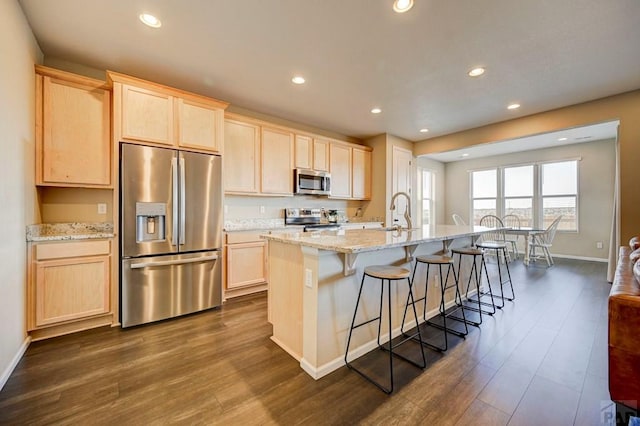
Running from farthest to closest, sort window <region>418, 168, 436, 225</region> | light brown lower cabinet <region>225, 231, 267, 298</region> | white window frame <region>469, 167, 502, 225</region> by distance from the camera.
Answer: window <region>418, 168, 436, 225</region>
white window frame <region>469, 167, 502, 225</region>
light brown lower cabinet <region>225, 231, 267, 298</region>

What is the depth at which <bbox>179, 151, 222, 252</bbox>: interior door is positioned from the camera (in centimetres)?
298

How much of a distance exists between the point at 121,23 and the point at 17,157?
1.37 m

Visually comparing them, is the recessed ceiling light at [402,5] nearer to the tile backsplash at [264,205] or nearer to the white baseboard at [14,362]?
the tile backsplash at [264,205]

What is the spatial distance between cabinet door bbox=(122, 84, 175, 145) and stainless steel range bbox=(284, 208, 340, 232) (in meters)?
2.20

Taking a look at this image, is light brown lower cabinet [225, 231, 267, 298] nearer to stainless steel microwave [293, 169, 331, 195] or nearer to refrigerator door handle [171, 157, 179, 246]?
refrigerator door handle [171, 157, 179, 246]

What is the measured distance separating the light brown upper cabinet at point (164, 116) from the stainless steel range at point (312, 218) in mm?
1743

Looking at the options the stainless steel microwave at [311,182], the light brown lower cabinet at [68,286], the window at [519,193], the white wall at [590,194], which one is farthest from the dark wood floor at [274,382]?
the window at [519,193]

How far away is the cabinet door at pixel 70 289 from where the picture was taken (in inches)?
92.9

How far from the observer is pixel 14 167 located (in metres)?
2.04

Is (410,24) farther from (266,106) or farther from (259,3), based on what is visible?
(266,106)

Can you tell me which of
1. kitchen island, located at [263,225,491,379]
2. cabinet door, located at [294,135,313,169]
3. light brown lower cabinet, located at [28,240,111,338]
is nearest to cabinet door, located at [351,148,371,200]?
cabinet door, located at [294,135,313,169]

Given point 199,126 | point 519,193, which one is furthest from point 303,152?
point 519,193

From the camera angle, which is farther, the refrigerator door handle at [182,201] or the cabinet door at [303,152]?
the cabinet door at [303,152]

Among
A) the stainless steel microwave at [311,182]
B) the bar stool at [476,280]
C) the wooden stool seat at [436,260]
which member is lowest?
the bar stool at [476,280]
